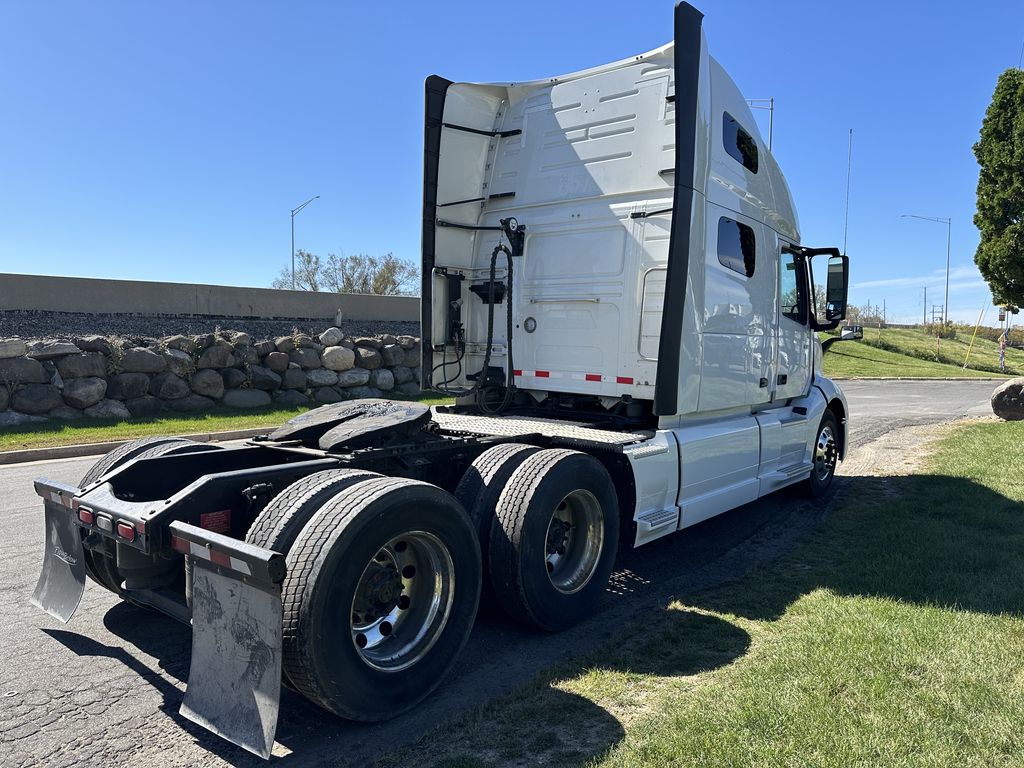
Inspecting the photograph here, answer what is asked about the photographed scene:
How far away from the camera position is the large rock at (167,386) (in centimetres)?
1323

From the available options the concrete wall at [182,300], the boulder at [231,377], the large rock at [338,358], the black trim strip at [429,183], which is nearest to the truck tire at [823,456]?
the black trim strip at [429,183]

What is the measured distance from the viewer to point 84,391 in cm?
1230

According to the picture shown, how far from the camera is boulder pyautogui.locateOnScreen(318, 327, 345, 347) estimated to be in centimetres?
1569

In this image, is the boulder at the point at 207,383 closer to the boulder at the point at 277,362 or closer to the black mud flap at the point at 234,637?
the boulder at the point at 277,362

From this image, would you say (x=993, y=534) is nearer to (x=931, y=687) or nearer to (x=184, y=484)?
(x=931, y=687)

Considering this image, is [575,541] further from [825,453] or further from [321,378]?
[321,378]

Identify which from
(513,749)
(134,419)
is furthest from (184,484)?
(134,419)

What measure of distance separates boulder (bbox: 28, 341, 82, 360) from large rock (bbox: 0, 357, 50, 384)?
118mm

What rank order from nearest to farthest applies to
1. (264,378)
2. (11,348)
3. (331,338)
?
(11,348) < (264,378) < (331,338)

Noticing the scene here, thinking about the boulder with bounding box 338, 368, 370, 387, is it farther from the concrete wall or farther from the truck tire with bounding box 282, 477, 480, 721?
the truck tire with bounding box 282, 477, 480, 721

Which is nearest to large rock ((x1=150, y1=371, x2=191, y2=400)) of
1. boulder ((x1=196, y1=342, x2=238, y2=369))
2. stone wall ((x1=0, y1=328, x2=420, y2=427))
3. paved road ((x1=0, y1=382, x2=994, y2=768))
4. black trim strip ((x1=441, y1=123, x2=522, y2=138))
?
stone wall ((x1=0, y1=328, x2=420, y2=427))

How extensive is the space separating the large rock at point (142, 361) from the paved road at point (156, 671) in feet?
23.0

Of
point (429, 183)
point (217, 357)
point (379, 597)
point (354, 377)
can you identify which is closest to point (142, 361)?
point (217, 357)

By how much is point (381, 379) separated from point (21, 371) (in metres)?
6.69
